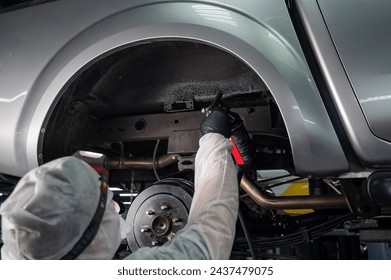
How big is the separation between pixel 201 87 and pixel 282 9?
0.36 metres

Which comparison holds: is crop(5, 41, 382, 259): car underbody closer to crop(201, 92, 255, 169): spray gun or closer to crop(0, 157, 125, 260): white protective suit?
crop(201, 92, 255, 169): spray gun

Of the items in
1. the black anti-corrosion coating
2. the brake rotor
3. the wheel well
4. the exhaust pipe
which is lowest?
the brake rotor

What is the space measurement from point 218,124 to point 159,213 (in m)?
0.35

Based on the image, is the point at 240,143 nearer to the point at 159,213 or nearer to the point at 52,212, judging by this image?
the point at 159,213

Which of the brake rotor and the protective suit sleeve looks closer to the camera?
the protective suit sleeve

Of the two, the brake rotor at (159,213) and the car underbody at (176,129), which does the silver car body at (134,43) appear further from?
the brake rotor at (159,213)

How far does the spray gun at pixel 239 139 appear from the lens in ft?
3.41

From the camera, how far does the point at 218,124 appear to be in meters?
0.97

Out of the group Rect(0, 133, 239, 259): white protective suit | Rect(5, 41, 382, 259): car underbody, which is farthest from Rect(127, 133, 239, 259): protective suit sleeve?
Rect(5, 41, 382, 259): car underbody

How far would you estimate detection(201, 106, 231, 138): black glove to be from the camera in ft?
3.19

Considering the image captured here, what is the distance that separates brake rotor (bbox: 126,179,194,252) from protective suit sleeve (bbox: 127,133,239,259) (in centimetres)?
19

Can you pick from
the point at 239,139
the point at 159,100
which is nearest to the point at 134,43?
the point at 159,100

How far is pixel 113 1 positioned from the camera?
102cm

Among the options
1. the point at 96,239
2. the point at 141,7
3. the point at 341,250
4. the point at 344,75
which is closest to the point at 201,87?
the point at 141,7
